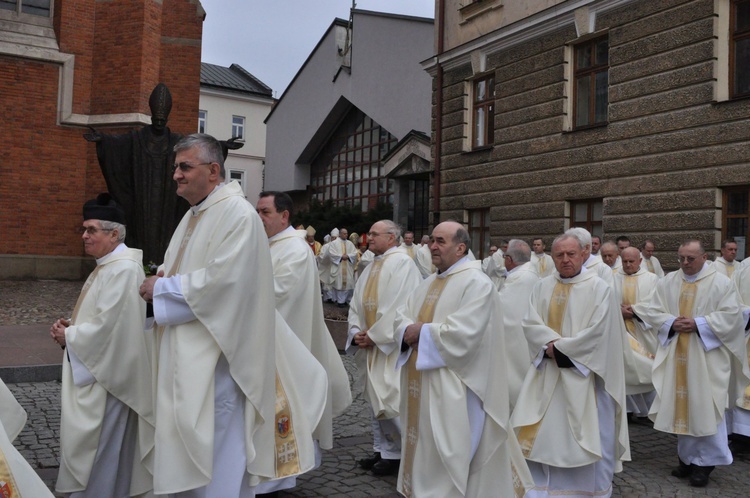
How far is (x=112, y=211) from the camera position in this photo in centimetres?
492

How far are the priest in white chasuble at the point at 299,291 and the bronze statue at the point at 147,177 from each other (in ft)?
18.7

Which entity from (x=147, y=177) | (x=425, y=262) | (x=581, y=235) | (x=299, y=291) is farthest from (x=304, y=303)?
(x=425, y=262)

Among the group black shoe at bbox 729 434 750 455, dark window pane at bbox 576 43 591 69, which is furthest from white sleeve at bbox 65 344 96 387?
dark window pane at bbox 576 43 591 69

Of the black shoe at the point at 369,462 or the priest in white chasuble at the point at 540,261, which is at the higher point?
the priest in white chasuble at the point at 540,261

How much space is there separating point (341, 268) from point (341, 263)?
0.15 m

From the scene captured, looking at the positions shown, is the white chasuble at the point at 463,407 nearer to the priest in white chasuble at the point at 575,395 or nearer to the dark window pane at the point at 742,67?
the priest in white chasuble at the point at 575,395

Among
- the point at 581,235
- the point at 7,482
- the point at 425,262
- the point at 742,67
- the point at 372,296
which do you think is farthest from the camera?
the point at 425,262

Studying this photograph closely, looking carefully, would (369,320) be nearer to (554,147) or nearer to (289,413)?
(289,413)

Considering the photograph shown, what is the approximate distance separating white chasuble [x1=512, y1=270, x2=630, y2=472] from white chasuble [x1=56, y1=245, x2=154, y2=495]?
8.30 feet

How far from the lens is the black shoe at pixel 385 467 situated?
589cm

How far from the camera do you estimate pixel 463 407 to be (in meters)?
4.59

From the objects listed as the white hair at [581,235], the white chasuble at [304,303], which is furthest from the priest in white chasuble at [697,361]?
the white chasuble at [304,303]

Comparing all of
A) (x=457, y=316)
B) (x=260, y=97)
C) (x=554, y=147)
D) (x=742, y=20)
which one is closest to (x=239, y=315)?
(x=457, y=316)

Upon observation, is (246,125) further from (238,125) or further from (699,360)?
(699,360)
